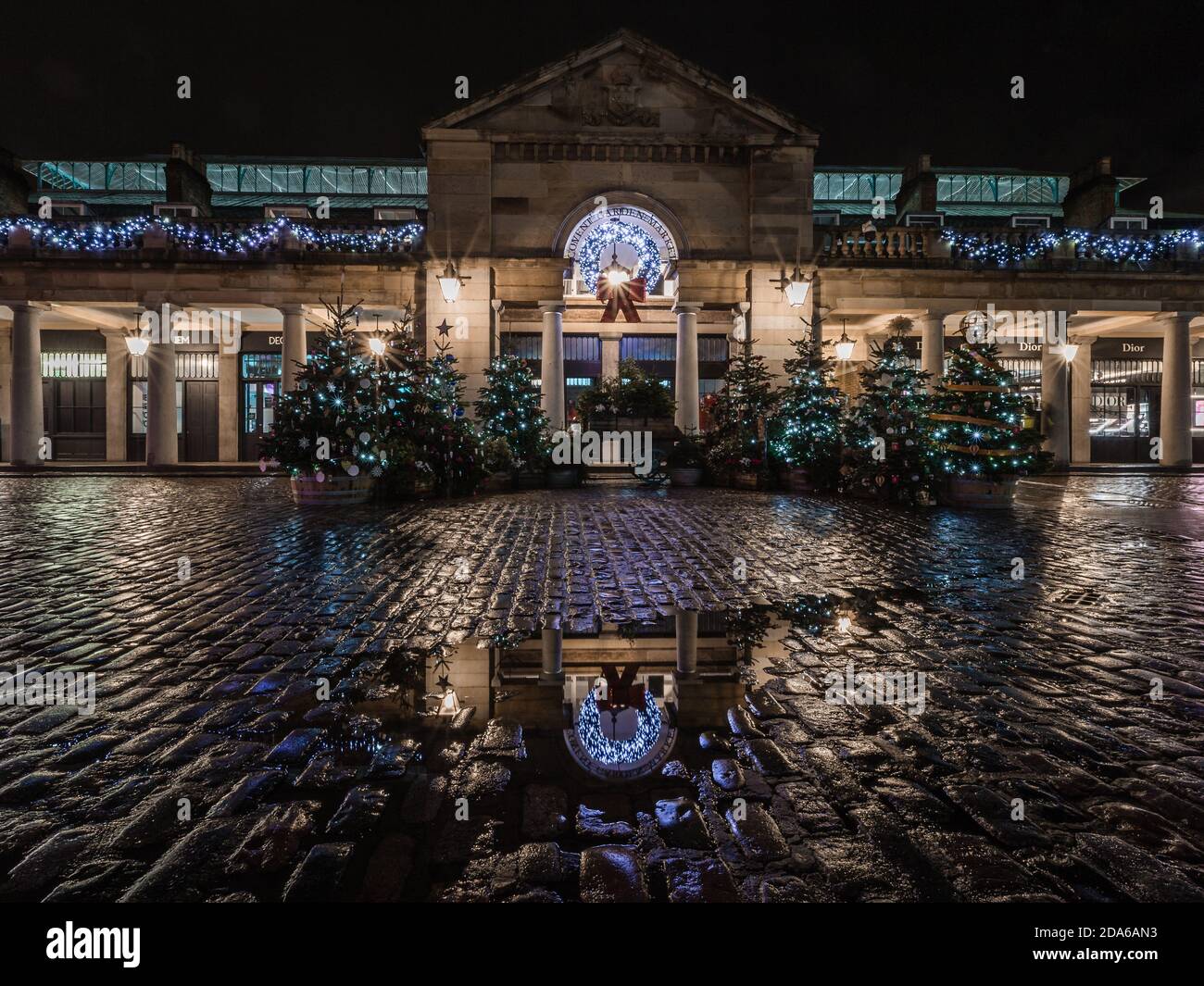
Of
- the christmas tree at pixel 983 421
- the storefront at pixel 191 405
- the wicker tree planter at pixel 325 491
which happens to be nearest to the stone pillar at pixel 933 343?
the christmas tree at pixel 983 421

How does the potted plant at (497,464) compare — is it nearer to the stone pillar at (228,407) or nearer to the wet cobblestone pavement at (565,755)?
the wet cobblestone pavement at (565,755)

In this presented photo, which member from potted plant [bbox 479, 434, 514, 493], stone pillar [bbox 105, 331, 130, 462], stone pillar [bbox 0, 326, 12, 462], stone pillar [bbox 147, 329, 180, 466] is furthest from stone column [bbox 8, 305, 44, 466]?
A: potted plant [bbox 479, 434, 514, 493]

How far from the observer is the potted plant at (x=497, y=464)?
641 inches

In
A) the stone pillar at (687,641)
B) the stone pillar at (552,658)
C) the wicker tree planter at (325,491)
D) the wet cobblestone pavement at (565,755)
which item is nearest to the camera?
the wet cobblestone pavement at (565,755)

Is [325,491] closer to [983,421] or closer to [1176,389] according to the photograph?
[983,421]

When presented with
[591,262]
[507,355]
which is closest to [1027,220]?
[591,262]

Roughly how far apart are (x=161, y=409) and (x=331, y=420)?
39.0ft

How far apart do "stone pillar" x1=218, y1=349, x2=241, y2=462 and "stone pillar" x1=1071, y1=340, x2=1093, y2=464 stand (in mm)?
30731

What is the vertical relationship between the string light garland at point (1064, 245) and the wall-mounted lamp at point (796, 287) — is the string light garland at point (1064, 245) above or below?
above

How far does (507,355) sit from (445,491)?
5149 millimetres

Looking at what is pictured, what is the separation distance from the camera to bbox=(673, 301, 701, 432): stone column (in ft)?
64.8

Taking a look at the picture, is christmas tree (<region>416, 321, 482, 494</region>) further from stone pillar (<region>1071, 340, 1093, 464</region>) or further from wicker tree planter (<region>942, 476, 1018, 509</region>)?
stone pillar (<region>1071, 340, 1093, 464</region>)

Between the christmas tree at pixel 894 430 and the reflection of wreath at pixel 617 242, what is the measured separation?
27.5ft
